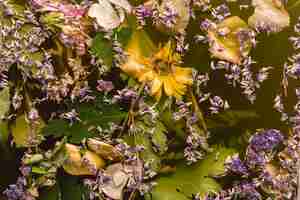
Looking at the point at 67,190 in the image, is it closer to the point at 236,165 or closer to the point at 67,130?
the point at 67,130

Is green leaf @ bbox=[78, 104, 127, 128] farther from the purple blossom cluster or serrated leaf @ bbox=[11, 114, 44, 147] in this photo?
the purple blossom cluster

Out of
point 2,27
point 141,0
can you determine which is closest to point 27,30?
point 2,27

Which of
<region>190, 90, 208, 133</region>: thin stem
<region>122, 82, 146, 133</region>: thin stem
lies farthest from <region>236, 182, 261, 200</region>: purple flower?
<region>122, 82, 146, 133</region>: thin stem

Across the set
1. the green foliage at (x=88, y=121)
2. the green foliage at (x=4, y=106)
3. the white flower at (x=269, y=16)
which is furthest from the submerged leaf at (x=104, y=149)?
the white flower at (x=269, y=16)

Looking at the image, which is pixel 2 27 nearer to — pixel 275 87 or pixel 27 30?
pixel 27 30

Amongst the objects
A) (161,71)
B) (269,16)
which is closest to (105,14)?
(161,71)
